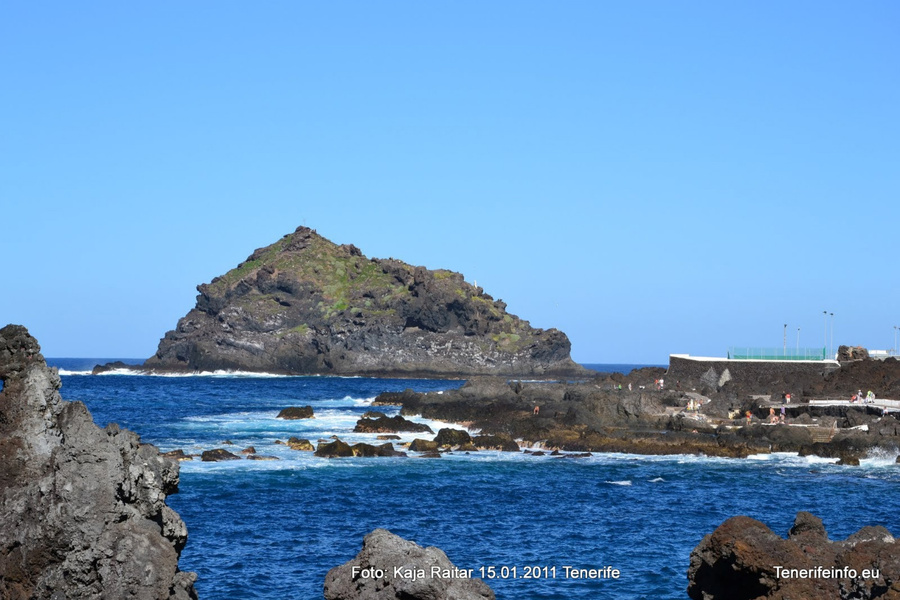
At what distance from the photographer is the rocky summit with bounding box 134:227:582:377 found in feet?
477

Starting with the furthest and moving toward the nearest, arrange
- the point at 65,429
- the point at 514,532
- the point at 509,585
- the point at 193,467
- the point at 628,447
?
the point at 628,447 → the point at 193,467 → the point at 514,532 → the point at 509,585 → the point at 65,429

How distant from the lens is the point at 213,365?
146 metres

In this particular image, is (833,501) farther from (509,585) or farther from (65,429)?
(65,429)

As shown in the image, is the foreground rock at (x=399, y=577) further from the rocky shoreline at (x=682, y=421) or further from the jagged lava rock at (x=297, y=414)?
the jagged lava rock at (x=297, y=414)

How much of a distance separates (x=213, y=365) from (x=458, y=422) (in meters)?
A: 96.4

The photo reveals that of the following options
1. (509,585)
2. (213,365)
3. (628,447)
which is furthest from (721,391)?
(213,365)

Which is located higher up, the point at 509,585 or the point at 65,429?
the point at 65,429

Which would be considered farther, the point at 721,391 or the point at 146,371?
the point at 146,371

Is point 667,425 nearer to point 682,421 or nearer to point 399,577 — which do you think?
point 682,421

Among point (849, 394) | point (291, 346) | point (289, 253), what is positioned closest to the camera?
point (849, 394)

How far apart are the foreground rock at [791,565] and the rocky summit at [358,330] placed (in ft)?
422

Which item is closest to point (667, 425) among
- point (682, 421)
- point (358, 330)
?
point (682, 421)

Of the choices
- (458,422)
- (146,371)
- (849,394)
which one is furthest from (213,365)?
(849,394)

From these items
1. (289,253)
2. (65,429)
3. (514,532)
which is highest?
(289,253)
